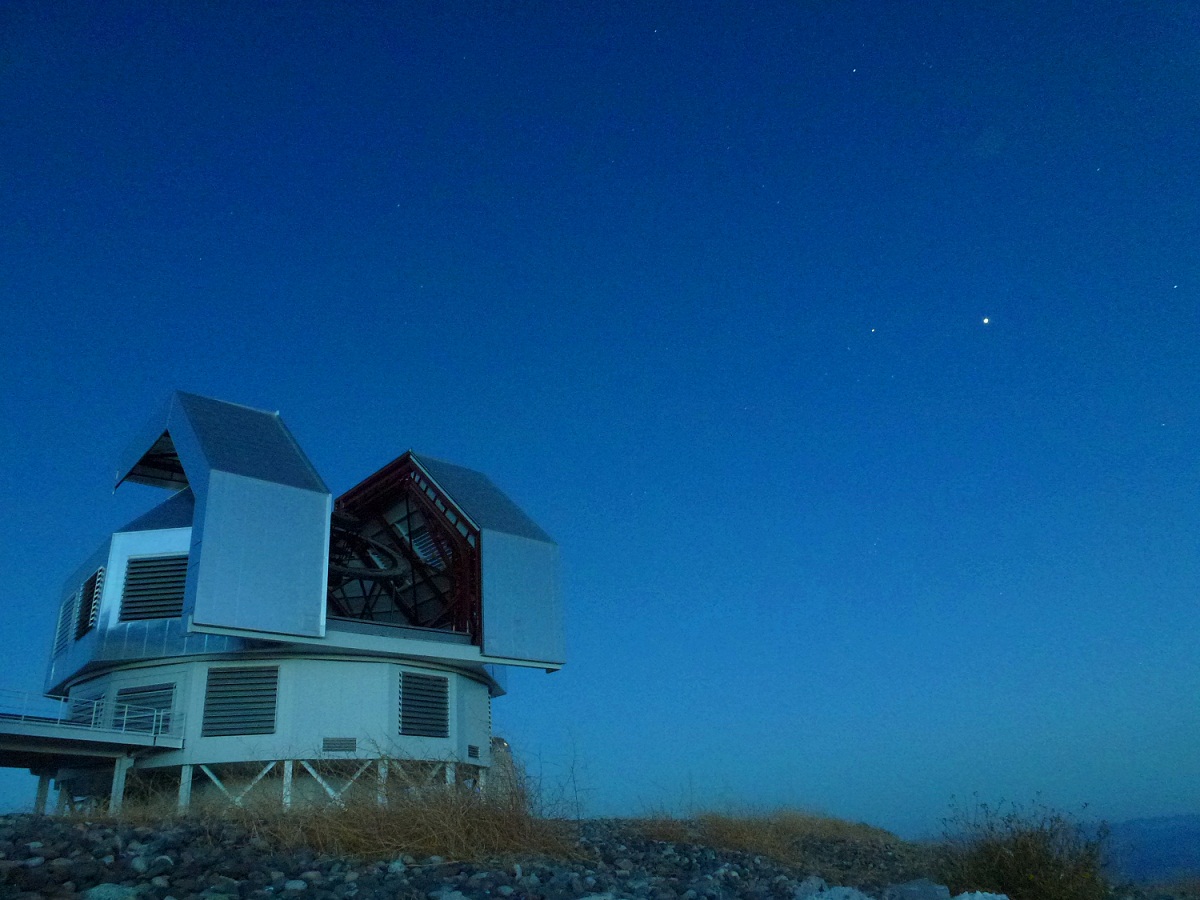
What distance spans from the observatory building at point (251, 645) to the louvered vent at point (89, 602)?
0.07 metres

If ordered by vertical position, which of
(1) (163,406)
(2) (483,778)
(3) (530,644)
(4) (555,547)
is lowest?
(2) (483,778)

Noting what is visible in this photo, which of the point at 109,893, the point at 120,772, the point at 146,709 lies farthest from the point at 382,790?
the point at 146,709

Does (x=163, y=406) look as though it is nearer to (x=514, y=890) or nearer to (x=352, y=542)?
(x=352, y=542)

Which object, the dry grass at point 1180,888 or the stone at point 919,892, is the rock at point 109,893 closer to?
the stone at point 919,892

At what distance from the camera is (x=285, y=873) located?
7.95 metres

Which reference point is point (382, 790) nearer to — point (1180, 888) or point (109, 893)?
point (109, 893)

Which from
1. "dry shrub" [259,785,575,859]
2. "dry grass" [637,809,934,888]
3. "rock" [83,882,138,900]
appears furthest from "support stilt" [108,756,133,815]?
"rock" [83,882,138,900]

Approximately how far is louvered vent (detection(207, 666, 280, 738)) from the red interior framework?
186 inches

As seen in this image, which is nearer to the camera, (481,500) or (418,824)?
(418,824)

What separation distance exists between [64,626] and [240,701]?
6.65 metres

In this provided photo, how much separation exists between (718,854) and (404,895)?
6310 millimetres

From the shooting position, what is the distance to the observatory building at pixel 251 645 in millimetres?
19656

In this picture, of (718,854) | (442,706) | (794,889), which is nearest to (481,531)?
(442,706)

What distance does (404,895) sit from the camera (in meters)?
7.26
